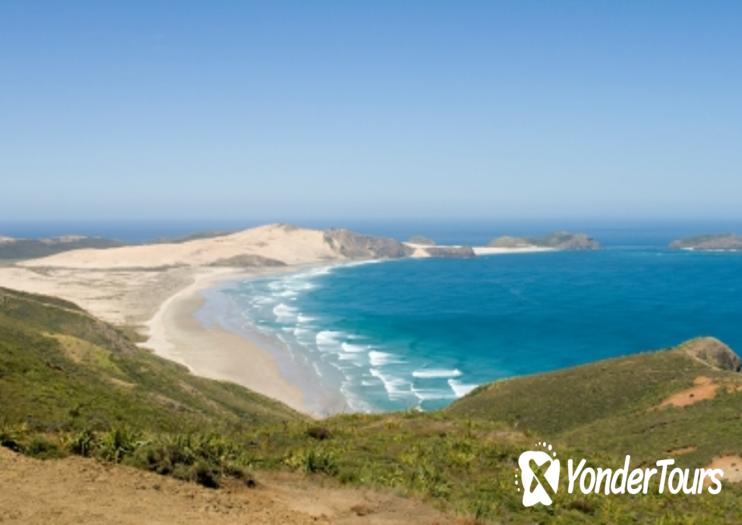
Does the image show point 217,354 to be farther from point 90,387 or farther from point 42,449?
point 42,449

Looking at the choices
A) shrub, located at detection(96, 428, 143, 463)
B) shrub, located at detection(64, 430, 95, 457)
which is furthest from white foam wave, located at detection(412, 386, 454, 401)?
shrub, located at detection(64, 430, 95, 457)

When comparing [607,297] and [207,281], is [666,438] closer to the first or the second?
[607,297]

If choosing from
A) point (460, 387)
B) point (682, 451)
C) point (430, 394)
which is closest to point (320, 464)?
point (682, 451)

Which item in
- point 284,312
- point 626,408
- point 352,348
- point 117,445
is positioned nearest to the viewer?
point 117,445

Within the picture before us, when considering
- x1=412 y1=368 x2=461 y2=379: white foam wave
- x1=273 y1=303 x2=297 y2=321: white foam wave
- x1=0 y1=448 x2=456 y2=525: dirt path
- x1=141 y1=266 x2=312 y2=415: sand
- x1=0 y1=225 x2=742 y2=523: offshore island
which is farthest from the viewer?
x1=273 y1=303 x2=297 y2=321: white foam wave

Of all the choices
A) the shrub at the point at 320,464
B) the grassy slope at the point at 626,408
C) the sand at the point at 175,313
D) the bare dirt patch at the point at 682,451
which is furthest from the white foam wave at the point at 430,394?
the shrub at the point at 320,464

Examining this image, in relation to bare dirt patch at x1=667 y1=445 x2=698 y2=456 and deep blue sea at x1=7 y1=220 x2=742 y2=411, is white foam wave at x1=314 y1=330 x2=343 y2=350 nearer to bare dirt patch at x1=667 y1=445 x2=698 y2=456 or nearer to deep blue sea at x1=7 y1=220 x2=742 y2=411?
deep blue sea at x1=7 y1=220 x2=742 y2=411

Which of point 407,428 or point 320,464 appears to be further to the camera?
point 407,428

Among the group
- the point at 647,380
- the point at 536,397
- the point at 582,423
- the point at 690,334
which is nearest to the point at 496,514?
the point at 582,423
